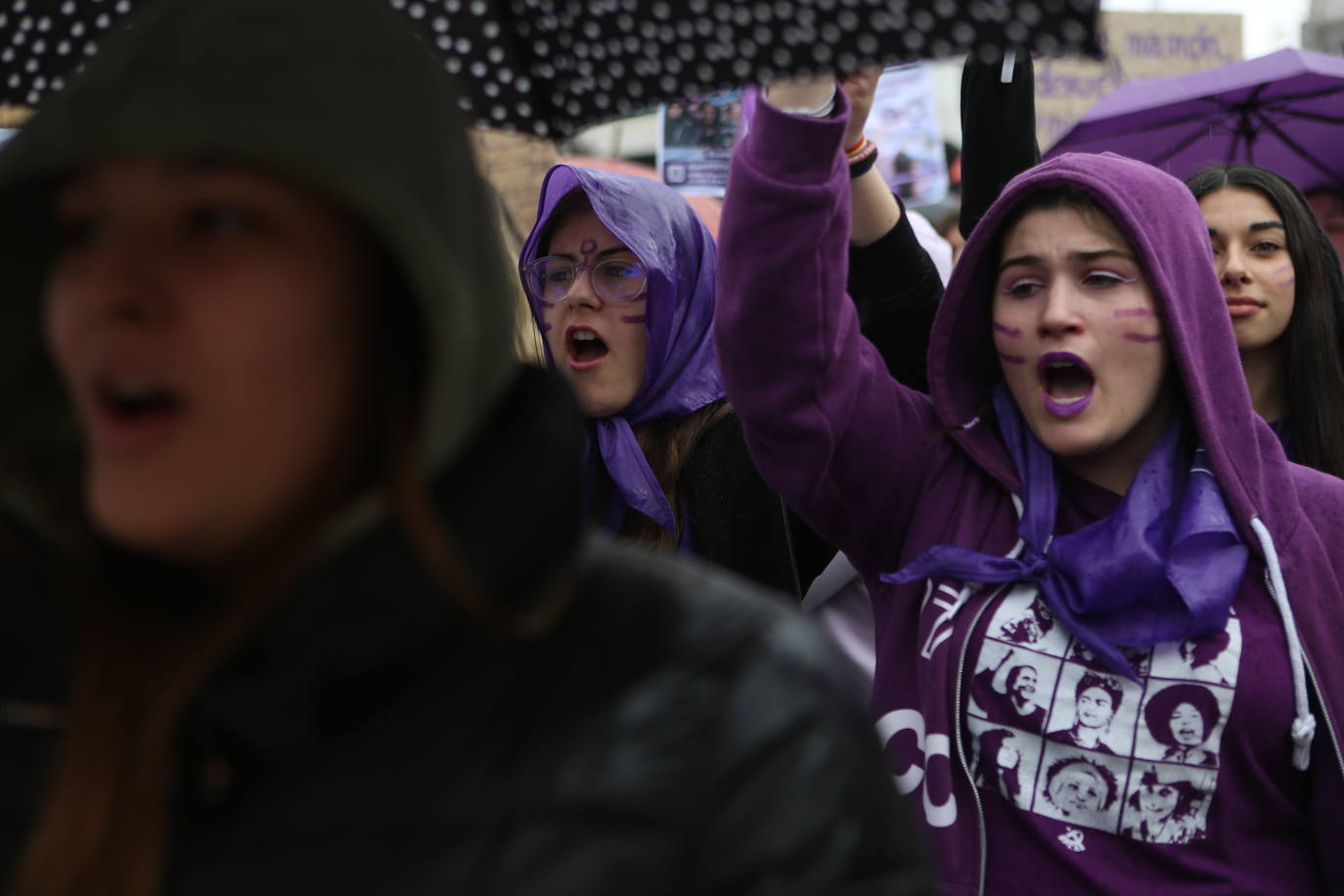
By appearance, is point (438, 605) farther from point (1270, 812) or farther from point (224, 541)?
point (1270, 812)

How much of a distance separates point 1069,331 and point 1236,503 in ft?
1.40

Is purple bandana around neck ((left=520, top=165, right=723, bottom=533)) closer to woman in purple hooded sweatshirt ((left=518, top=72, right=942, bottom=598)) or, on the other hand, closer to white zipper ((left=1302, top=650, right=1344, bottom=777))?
woman in purple hooded sweatshirt ((left=518, top=72, right=942, bottom=598))

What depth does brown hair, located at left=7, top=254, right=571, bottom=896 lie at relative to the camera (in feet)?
3.55

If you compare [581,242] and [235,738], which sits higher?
[235,738]

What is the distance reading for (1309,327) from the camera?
3.66 m

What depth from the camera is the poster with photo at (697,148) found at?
5141 mm

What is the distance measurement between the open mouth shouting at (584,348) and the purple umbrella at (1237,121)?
191 centimetres

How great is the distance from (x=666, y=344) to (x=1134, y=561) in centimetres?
130

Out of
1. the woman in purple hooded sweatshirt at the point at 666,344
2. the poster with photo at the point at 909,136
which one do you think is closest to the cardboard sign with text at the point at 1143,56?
the poster with photo at the point at 909,136

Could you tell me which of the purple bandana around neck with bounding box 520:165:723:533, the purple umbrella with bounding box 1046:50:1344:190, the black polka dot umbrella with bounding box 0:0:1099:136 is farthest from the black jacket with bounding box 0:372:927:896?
the purple umbrella with bounding box 1046:50:1344:190

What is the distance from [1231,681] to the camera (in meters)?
2.26

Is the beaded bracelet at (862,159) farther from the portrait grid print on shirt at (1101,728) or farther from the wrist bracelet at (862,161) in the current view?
the portrait grid print on shirt at (1101,728)

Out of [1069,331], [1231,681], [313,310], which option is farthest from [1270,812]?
[313,310]

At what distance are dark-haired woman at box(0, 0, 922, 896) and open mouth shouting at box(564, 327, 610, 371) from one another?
2.11 meters
